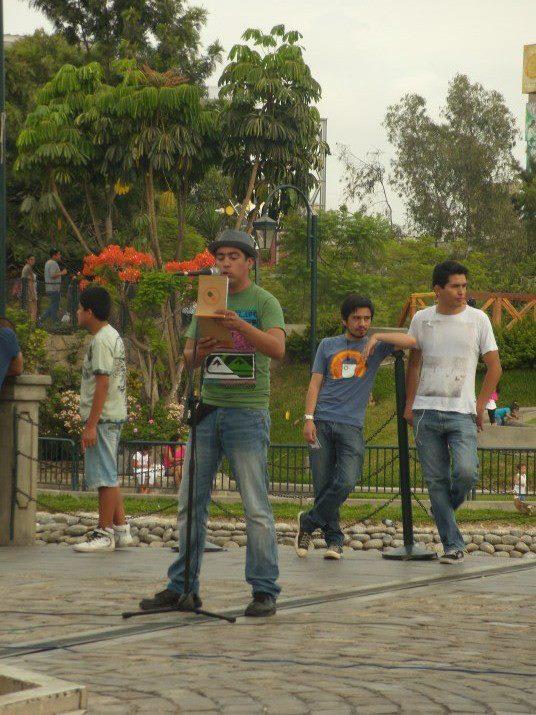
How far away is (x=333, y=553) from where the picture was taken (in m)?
9.46

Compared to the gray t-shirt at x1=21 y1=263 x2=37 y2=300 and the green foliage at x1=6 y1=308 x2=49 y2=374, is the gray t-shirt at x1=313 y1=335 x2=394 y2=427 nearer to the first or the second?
the green foliage at x1=6 y1=308 x2=49 y2=374

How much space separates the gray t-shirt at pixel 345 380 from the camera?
930 cm

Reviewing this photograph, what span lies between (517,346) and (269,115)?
948cm

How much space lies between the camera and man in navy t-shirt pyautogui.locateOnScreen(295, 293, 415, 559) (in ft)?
30.5

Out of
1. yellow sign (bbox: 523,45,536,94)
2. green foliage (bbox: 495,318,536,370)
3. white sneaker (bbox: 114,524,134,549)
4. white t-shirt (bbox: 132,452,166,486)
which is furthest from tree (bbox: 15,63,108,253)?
yellow sign (bbox: 523,45,536,94)

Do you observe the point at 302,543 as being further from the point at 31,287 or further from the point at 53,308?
the point at 31,287

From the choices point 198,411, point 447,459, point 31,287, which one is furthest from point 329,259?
point 198,411

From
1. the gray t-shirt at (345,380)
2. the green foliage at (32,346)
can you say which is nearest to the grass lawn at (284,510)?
the green foliage at (32,346)

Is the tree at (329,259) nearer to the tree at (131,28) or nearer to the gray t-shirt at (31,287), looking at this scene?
the tree at (131,28)

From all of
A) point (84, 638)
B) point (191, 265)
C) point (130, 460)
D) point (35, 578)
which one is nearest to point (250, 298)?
point (84, 638)

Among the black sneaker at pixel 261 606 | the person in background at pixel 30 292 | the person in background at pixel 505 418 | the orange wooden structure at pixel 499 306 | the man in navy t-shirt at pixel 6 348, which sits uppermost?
the orange wooden structure at pixel 499 306

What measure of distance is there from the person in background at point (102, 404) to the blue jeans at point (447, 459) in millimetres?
2109

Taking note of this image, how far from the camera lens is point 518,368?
38.9m

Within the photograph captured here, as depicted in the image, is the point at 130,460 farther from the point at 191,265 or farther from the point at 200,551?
the point at 200,551
